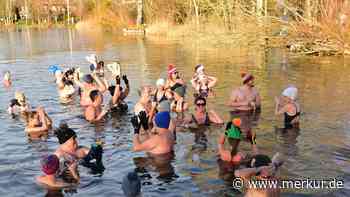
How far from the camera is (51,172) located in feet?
25.7

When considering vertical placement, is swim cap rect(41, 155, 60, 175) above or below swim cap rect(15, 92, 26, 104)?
below

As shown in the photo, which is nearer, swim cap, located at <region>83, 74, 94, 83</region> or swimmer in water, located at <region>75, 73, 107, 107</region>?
swim cap, located at <region>83, 74, 94, 83</region>

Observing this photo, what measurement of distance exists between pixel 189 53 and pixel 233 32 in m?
3.18

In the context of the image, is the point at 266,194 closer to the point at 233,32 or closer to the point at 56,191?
the point at 56,191

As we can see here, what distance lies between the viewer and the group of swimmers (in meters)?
8.12

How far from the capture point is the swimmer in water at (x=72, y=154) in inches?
330

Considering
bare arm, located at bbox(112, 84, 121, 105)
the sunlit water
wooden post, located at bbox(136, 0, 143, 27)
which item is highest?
wooden post, located at bbox(136, 0, 143, 27)

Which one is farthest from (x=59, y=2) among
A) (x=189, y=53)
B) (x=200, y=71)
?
(x=200, y=71)

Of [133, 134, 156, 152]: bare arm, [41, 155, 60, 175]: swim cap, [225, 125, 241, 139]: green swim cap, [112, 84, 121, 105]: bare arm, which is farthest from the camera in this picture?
[112, 84, 121, 105]: bare arm

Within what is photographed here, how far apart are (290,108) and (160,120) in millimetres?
Answer: 4023

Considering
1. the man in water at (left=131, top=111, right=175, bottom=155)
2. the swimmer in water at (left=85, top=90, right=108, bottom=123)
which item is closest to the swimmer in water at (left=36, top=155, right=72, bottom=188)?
the man in water at (left=131, top=111, right=175, bottom=155)

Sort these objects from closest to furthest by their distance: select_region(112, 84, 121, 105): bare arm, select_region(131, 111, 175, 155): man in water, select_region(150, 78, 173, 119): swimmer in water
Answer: select_region(131, 111, 175, 155): man in water < select_region(150, 78, 173, 119): swimmer in water < select_region(112, 84, 121, 105): bare arm

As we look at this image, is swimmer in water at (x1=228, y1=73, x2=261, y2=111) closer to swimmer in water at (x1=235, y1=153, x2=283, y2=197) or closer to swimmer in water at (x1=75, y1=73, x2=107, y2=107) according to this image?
swimmer in water at (x1=75, y1=73, x2=107, y2=107)

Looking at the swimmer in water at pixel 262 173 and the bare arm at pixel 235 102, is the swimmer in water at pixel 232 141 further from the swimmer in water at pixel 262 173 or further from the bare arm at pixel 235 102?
the bare arm at pixel 235 102
